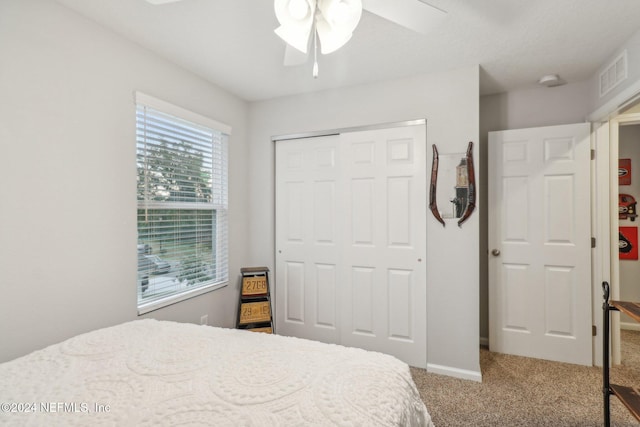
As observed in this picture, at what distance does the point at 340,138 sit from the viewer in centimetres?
284

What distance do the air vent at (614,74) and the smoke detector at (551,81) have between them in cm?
29

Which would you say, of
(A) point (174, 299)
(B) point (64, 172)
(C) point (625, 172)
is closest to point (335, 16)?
(B) point (64, 172)

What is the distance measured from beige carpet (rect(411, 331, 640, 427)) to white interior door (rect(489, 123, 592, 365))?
0.73ft

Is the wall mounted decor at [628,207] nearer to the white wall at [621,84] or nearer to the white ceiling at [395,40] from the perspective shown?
the white wall at [621,84]

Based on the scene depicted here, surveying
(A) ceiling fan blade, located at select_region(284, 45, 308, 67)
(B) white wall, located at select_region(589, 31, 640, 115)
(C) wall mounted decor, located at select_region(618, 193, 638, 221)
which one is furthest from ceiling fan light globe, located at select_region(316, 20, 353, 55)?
(C) wall mounted decor, located at select_region(618, 193, 638, 221)

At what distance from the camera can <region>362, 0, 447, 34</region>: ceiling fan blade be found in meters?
1.23

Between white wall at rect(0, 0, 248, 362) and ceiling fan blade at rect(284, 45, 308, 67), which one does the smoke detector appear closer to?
ceiling fan blade at rect(284, 45, 308, 67)

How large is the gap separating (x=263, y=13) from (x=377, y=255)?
2.02 meters

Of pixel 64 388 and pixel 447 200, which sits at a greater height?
pixel 447 200

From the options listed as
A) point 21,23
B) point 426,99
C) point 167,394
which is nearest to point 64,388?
point 167,394

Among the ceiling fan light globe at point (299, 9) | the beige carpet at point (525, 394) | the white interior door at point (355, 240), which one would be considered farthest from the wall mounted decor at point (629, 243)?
the ceiling fan light globe at point (299, 9)

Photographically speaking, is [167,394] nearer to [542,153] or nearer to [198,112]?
[198,112]

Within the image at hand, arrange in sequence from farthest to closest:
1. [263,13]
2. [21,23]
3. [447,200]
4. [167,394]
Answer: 1. [447,200]
2. [263,13]
3. [21,23]
4. [167,394]

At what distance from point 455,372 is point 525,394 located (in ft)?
1.53
